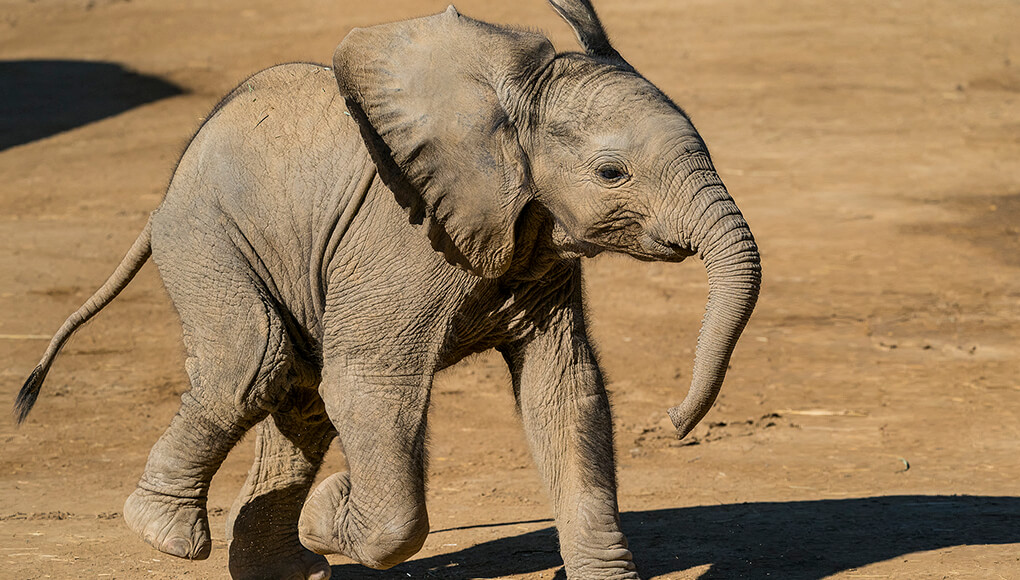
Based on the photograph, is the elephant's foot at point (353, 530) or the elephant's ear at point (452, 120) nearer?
the elephant's ear at point (452, 120)

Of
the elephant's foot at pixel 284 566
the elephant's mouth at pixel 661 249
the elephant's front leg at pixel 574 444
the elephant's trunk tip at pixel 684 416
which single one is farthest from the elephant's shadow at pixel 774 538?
the elephant's mouth at pixel 661 249

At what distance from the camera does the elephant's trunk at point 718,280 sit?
3.96 meters

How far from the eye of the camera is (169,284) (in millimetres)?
5066

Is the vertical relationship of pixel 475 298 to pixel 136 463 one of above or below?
above

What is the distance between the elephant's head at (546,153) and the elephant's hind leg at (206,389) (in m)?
0.84

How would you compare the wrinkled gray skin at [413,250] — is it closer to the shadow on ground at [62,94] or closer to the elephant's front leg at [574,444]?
the elephant's front leg at [574,444]

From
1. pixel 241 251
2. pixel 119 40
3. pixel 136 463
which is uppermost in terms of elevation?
pixel 119 40

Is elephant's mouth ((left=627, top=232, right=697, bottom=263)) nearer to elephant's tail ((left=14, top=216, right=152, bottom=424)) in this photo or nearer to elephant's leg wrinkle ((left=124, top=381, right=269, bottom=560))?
elephant's leg wrinkle ((left=124, top=381, right=269, bottom=560))

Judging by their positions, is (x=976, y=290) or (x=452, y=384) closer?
(x=452, y=384)

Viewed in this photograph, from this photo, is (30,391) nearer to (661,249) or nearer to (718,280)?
(661,249)

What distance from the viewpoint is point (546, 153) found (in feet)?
13.9

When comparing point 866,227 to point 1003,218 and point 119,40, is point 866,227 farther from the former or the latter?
point 119,40

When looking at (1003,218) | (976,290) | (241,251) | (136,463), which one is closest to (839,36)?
(1003,218)

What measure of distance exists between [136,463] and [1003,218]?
8494 millimetres
